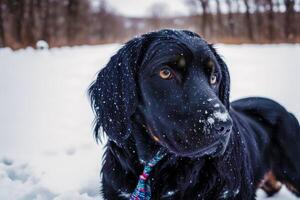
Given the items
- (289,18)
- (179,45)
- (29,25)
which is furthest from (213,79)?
(289,18)

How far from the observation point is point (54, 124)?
6848 mm

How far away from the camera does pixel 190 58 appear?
2531 millimetres

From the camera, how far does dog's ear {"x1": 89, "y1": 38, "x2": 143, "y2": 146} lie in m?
2.64

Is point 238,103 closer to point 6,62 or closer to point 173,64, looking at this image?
point 173,64

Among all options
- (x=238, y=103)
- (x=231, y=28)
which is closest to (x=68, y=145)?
(x=238, y=103)

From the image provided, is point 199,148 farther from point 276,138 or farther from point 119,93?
point 276,138

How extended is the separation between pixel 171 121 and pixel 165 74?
0.29m

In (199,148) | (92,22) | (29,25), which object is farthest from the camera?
(92,22)

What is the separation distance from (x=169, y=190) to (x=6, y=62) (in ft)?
34.9

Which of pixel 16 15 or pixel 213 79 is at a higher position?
pixel 213 79

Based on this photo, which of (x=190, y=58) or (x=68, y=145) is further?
(x=68, y=145)

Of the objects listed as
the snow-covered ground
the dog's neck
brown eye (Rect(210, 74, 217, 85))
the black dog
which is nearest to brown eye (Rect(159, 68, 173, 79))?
the black dog

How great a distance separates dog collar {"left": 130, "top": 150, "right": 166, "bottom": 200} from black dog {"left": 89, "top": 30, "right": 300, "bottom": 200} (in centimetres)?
5

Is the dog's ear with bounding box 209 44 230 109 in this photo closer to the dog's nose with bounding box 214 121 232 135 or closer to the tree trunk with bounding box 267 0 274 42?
the dog's nose with bounding box 214 121 232 135
